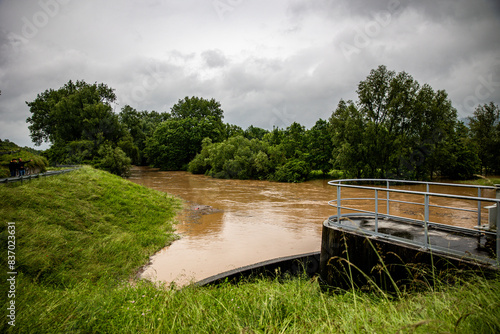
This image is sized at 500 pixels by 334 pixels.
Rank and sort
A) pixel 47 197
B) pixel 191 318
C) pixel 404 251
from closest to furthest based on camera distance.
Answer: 1. pixel 191 318
2. pixel 404 251
3. pixel 47 197

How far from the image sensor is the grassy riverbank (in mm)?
2781

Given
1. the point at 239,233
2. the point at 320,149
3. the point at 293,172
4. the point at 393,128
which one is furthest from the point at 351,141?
the point at 239,233

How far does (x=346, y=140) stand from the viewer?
3234cm

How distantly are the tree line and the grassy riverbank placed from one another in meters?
23.0

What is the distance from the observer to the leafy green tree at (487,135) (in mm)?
36438

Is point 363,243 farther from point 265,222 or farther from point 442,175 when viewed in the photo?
point 442,175

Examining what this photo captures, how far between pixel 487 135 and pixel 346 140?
822 inches

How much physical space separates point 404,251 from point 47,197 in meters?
12.0

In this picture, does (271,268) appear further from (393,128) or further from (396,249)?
(393,128)

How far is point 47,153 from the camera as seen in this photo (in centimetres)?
3675

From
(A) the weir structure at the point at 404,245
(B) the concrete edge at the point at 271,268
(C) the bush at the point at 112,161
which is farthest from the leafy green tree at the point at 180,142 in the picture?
(A) the weir structure at the point at 404,245

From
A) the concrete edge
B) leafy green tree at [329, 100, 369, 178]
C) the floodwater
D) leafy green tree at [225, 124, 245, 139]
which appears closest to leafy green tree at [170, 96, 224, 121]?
leafy green tree at [225, 124, 245, 139]

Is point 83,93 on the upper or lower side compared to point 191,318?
upper

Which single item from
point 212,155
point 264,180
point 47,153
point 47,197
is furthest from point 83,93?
point 47,197
